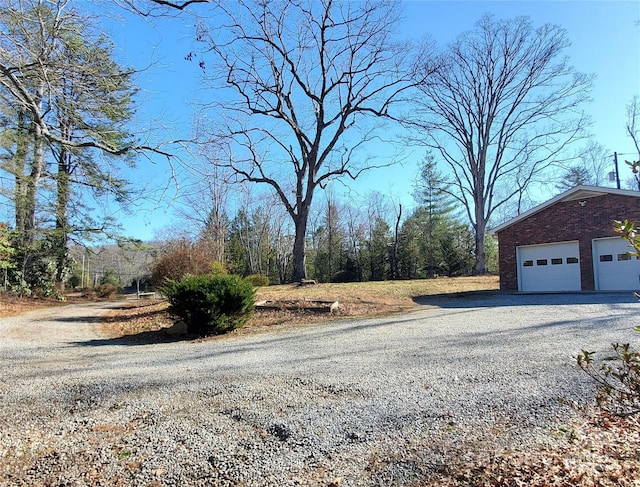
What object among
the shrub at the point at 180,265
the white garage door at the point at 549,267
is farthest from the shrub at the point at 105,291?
the white garage door at the point at 549,267

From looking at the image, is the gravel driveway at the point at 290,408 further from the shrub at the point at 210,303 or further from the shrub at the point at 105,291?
→ the shrub at the point at 105,291

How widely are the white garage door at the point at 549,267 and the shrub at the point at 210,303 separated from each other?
13.1 m

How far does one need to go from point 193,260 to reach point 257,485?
15046 mm

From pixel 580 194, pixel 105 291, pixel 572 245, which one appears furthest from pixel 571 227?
pixel 105 291

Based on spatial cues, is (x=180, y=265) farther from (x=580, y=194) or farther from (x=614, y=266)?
(x=614, y=266)

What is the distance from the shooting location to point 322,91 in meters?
19.6

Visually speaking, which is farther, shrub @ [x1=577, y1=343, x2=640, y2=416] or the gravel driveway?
the gravel driveway

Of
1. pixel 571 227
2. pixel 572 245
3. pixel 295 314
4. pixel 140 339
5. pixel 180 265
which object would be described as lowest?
pixel 140 339

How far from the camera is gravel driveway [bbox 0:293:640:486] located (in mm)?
2641

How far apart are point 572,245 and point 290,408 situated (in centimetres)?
1631

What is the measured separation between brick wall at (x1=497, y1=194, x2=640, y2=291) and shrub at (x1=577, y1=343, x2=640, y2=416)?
12855mm

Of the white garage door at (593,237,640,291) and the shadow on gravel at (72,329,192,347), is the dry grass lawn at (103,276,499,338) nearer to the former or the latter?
the shadow on gravel at (72,329,192,347)

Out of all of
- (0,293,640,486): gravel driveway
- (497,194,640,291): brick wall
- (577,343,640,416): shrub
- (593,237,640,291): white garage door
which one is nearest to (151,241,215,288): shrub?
(0,293,640,486): gravel driveway

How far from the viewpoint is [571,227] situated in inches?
628
